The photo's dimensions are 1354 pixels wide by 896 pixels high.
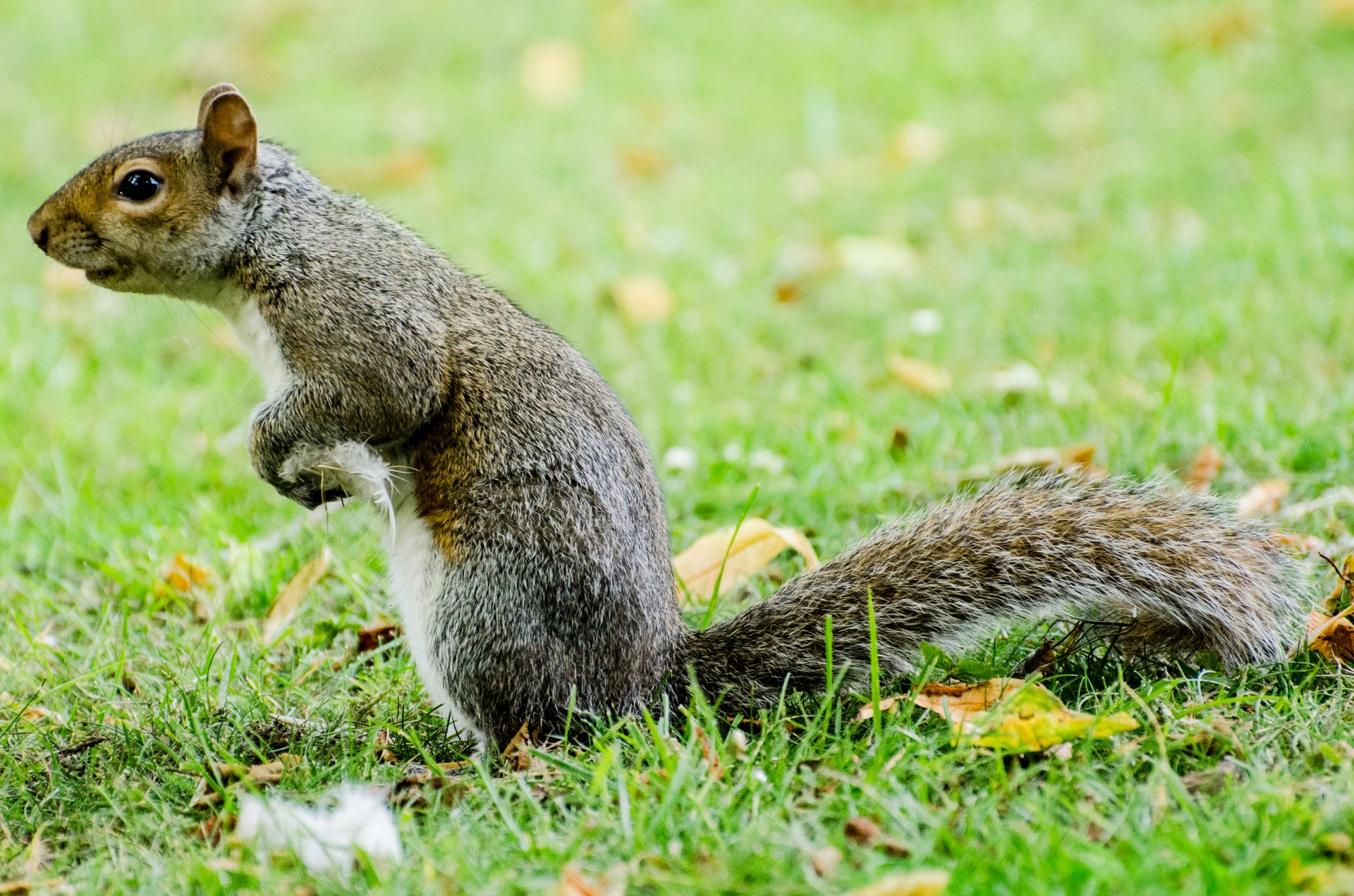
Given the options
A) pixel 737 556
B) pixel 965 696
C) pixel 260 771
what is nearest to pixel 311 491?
pixel 260 771

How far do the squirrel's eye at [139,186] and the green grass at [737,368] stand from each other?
640 millimetres

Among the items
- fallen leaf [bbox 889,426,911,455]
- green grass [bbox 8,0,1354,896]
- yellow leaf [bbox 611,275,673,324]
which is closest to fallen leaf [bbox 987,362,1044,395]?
green grass [bbox 8,0,1354,896]

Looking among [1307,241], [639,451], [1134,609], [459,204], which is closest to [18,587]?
[639,451]

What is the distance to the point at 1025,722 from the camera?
2.00 metres

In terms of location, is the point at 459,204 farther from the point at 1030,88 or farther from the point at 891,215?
the point at 1030,88

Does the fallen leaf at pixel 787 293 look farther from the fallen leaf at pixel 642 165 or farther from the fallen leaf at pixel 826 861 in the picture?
the fallen leaf at pixel 826 861

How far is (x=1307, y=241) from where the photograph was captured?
4.41 meters

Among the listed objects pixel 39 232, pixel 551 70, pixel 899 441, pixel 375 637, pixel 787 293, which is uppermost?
pixel 551 70

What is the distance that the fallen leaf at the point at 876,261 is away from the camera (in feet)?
15.8

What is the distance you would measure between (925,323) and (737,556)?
5.62ft

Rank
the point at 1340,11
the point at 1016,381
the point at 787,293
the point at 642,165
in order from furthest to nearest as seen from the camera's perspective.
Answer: the point at 1340,11, the point at 642,165, the point at 787,293, the point at 1016,381

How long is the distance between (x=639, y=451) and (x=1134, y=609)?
0.81 metres

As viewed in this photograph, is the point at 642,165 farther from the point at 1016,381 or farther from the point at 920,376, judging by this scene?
the point at 1016,381

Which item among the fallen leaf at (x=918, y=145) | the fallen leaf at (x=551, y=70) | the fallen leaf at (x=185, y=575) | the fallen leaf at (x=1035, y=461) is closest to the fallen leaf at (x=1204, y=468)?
the fallen leaf at (x=1035, y=461)
